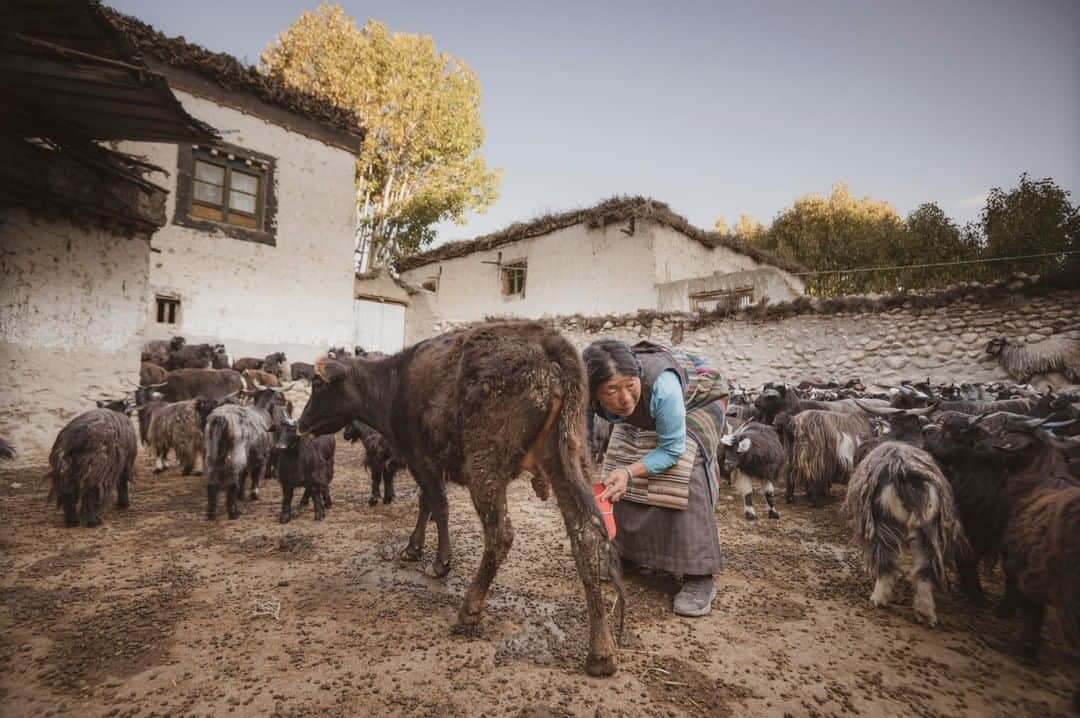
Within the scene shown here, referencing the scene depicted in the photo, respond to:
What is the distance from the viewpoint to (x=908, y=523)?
330 cm

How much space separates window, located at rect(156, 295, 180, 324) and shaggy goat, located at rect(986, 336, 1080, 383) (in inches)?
767

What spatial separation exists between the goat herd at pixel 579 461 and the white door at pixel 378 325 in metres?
13.5

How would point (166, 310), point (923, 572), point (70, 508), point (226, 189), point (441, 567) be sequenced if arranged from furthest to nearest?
point (226, 189) < point (166, 310) < point (70, 508) < point (441, 567) < point (923, 572)

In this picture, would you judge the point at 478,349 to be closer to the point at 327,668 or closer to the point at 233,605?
the point at 327,668

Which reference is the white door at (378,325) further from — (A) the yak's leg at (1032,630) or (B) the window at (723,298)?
(A) the yak's leg at (1032,630)

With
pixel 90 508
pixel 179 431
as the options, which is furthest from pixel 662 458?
pixel 179 431

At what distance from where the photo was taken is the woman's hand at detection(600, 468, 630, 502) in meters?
2.90

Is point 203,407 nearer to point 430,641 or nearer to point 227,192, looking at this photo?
point 430,641

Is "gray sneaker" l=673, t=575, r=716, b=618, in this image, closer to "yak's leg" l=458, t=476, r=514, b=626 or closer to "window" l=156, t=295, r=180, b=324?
"yak's leg" l=458, t=476, r=514, b=626

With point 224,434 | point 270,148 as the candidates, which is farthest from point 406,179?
point 224,434

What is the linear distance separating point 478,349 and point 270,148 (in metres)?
15.1

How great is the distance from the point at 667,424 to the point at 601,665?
4.71 feet

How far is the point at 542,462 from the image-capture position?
9.17ft

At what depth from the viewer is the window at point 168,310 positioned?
12.6m
